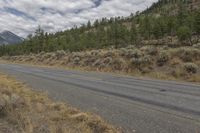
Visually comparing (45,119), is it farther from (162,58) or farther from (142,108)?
(162,58)

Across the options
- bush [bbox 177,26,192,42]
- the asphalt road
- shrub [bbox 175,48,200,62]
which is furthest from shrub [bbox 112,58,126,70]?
bush [bbox 177,26,192,42]

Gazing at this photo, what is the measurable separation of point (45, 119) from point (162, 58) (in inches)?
726

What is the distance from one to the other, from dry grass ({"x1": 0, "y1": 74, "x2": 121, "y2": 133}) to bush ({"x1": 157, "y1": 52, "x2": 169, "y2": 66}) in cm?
1613

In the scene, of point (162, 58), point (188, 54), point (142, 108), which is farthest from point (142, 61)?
point (142, 108)

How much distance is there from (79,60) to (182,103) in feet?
88.8

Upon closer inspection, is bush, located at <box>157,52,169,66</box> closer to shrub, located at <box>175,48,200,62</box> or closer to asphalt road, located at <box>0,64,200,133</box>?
shrub, located at <box>175,48,200,62</box>

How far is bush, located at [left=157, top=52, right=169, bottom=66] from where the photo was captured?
970 inches

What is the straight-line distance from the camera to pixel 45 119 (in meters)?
8.00

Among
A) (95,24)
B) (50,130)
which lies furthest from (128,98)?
(95,24)

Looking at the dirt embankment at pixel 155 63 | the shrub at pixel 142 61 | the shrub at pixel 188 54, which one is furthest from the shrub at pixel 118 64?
the shrub at pixel 188 54

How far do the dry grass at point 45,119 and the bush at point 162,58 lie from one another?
52.9 ft

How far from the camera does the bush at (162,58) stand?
24641 mm

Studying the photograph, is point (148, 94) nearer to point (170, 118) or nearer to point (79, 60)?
point (170, 118)

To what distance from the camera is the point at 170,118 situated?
26.3 ft
